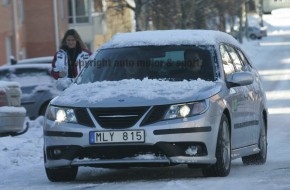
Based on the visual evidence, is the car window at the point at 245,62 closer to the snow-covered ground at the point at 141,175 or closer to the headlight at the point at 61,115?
the snow-covered ground at the point at 141,175

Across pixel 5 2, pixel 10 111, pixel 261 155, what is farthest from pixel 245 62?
pixel 5 2

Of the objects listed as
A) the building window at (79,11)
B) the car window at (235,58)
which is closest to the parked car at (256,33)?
the building window at (79,11)

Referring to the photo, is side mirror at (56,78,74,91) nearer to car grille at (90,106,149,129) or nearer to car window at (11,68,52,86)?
car grille at (90,106,149,129)

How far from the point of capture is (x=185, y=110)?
894 cm

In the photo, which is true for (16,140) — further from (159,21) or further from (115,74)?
(159,21)

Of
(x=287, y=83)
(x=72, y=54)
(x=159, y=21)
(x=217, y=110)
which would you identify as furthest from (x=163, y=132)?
(x=159, y=21)

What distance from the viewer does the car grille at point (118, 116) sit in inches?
349

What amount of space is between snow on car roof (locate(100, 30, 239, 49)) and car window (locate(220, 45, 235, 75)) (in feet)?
0.39

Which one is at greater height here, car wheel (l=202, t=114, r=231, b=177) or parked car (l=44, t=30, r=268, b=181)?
parked car (l=44, t=30, r=268, b=181)

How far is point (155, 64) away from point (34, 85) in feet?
37.0

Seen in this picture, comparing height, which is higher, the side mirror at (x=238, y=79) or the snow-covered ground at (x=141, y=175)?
the side mirror at (x=238, y=79)

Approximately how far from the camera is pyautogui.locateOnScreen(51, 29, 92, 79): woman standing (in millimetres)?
13164

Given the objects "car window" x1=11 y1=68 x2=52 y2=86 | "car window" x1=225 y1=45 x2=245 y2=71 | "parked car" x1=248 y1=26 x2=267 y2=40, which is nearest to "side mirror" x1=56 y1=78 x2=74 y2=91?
"car window" x1=225 y1=45 x2=245 y2=71

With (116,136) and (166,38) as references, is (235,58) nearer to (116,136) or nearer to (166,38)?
(166,38)
